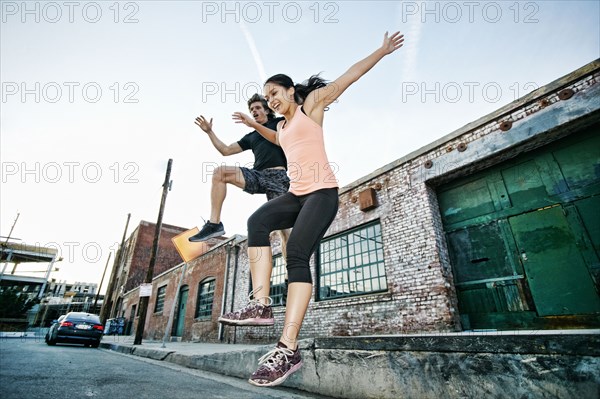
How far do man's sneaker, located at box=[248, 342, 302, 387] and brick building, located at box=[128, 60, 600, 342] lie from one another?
4.81 meters

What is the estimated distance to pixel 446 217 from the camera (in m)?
6.41

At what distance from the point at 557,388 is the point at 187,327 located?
14.5 meters

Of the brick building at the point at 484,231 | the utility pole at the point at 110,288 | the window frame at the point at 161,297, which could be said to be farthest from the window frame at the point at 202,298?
the utility pole at the point at 110,288

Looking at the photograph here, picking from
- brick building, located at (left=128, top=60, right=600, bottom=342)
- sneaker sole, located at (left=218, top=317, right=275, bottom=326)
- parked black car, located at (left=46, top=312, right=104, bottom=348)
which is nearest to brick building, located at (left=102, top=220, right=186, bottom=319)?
parked black car, located at (left=46, top=312, right=104, bottom=348)

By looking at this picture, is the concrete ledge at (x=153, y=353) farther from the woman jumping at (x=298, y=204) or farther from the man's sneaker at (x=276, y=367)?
the man's sneaker at (x=276, y=367)

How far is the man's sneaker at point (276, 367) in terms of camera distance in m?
1.43

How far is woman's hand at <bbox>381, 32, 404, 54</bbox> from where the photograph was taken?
200 cm

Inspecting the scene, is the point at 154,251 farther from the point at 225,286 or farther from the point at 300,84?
the point at 300,84

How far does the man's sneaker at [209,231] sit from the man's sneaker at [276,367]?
1.22 m

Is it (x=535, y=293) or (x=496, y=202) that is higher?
(x=496, y=202)

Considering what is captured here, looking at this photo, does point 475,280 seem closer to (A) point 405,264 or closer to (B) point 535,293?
(B) point 535,293

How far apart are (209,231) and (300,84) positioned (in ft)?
4.76

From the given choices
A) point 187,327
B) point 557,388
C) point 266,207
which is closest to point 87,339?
point 187,327

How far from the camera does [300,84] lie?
7.43 ft
